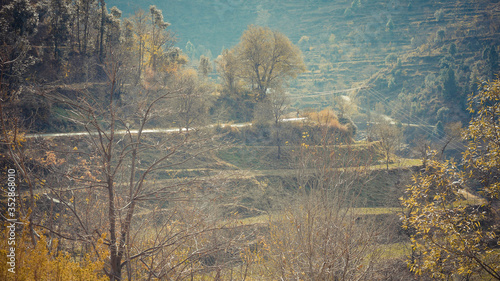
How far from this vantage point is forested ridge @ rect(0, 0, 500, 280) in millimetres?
6750

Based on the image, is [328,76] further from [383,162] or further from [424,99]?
[383,162]

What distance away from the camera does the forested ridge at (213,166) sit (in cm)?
675

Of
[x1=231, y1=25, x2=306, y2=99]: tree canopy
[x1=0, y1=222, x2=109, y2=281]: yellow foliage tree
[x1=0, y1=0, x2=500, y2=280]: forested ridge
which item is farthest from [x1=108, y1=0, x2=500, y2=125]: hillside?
[x1=0, y1=222, x2=109, y2=281]: yellow foliage tree

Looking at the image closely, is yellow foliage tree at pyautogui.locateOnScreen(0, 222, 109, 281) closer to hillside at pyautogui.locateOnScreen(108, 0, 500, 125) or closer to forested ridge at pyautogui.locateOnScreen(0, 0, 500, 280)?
forested ridge at pyautogui.locateOnScreen(0, 0, 500, 280)

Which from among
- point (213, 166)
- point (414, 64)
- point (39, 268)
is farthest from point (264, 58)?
point (414, 64)

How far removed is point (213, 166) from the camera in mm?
29672

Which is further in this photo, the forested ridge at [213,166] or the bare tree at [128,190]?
the forested ridge at [213,166]

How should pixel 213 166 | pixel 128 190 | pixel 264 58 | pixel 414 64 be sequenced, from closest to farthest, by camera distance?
pixel 128 190 < pixel 213 166 < pixel 264 58 < pixel 414 64

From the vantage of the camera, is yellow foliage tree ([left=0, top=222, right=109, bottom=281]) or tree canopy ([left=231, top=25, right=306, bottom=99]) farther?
tree canopy ([left=231, top=25, right=306, bottom=99])

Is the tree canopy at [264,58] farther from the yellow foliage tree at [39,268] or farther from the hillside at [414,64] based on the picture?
the hillside at [414,64]

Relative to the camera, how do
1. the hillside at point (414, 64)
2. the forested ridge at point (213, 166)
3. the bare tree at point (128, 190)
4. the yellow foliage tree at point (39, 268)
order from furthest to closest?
the hillside at point (414, 64), the forested ridge at point (213, 166), the bare tree at point (128, 190), the yellow foliage tree at point (39, 268)

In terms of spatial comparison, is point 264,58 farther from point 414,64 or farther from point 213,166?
point 414,64

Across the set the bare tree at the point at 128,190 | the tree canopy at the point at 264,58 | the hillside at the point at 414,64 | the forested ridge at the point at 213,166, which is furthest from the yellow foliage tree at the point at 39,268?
the hillside at the point at 414,64

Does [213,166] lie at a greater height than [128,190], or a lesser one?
lesser
